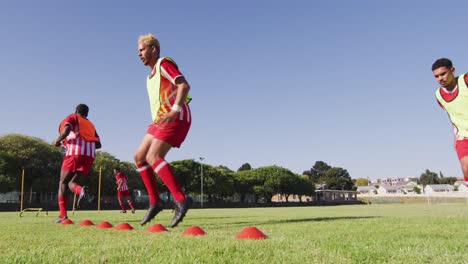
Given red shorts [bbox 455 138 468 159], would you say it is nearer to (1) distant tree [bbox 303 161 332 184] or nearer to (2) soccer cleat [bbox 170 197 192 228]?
(2) soccer cleat [bbox 170 197 192 228]

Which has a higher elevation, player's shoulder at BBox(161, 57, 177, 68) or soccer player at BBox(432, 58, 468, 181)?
player's shoulder at BBox(161, 57, 177, 68)

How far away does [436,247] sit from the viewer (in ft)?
12.1

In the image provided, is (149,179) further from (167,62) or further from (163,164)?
(167,62)

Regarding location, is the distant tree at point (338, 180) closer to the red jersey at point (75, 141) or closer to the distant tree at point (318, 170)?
the distant tree at point (318, 170)

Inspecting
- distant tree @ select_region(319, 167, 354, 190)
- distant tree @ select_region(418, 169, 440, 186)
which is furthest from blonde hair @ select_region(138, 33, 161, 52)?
distant tree @ select_region(418, 169, 440, 186)

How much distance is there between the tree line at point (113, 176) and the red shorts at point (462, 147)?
1572 centimetres

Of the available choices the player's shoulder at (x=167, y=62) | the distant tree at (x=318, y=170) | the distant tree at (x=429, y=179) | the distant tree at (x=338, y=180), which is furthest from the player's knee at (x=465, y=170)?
the distant tree at (x=429, y=179)

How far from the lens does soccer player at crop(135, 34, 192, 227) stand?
5.62m

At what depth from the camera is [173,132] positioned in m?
5.79

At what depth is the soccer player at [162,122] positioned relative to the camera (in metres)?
5.62

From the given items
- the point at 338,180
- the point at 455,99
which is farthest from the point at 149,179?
the point at 338,180

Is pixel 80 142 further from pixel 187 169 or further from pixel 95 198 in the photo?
pixel 187 169

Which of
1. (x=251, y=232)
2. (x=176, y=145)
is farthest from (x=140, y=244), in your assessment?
(x=176, y=145)

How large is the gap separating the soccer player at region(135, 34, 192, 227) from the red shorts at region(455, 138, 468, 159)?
4.50 metres
